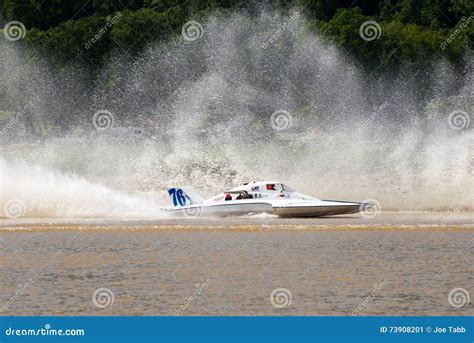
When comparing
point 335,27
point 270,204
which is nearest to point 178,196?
point 270,204

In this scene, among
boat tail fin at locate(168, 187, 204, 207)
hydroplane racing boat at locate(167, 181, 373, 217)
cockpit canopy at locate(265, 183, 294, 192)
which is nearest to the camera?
hydroplane racing boat at locate(167, 181, 373, 217)

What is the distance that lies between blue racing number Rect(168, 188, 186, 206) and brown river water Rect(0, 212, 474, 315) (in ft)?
6.05

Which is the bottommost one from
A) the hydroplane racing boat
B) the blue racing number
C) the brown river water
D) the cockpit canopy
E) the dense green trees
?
the brown river water

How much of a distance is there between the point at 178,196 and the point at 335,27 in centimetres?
3952

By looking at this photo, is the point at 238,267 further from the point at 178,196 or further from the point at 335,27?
the point at 335,27

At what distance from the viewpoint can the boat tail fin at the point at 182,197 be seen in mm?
37438

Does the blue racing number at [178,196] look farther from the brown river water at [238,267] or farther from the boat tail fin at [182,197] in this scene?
the brown river water at [238,267]

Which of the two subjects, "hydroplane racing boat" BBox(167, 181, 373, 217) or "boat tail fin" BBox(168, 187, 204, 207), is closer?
"hydroplane racing boat" BBox(167, 181, 373, 217)

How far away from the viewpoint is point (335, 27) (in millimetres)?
74500

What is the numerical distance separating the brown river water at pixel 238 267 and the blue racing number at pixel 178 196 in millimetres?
1844

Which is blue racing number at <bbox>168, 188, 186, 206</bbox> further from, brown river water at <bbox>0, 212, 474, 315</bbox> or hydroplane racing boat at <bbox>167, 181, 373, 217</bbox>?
brown river water at <bbox>0, 212, 474, 315</bbox>

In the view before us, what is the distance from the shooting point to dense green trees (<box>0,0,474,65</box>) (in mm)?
72750

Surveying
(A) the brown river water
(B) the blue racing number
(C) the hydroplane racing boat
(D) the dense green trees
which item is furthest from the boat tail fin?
(D) the dense green trees

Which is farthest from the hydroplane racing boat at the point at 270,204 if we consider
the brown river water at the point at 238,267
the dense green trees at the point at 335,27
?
the dense green trees at the point at 335,27
